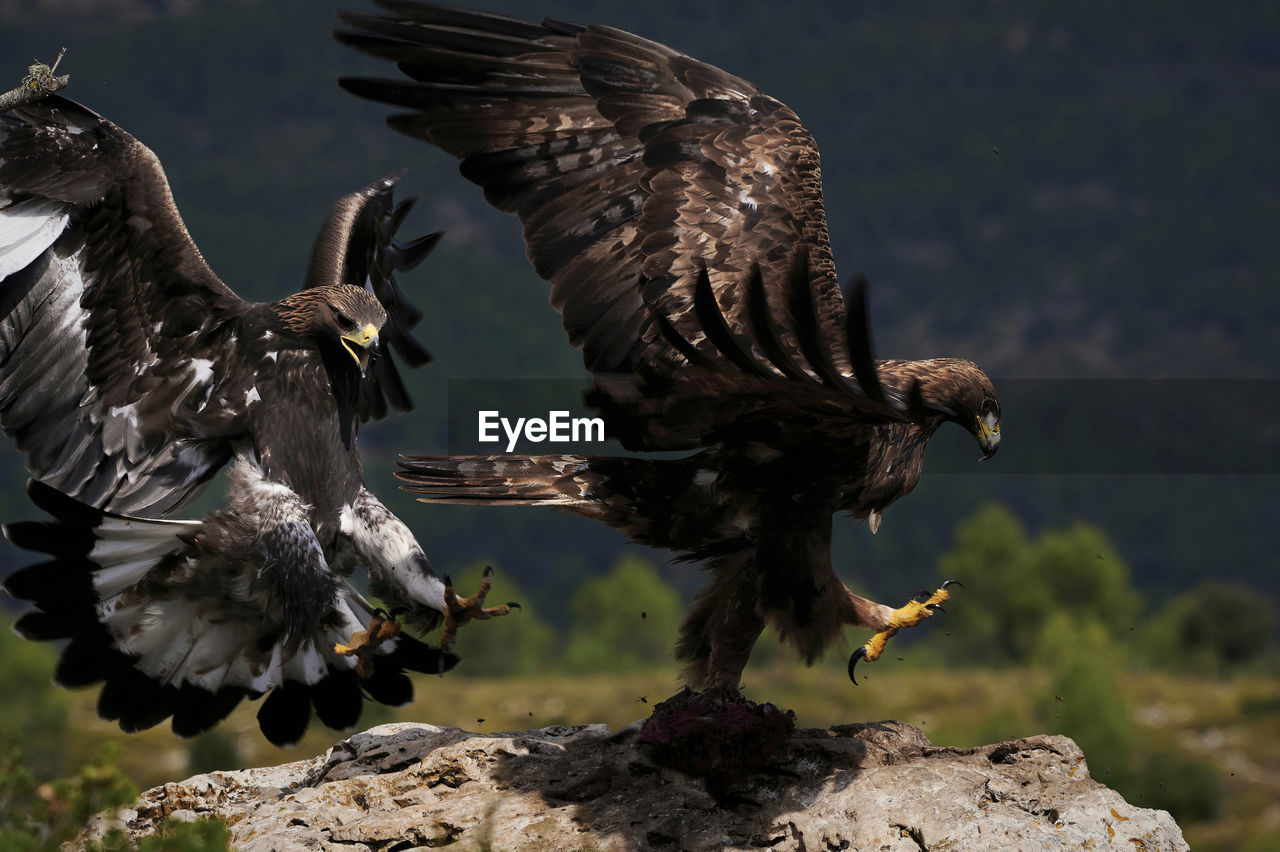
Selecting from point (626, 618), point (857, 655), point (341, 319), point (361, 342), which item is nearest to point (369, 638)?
A: point (361, 342)

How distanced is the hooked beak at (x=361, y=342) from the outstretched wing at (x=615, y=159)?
97 cm

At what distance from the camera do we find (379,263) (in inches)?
330

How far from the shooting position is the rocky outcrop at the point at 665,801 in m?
5.53

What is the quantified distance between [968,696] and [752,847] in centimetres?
6684

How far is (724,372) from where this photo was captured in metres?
5.53

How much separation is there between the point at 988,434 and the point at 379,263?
410cm

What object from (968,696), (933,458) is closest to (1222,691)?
(968,696)

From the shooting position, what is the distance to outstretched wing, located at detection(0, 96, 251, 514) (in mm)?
6395

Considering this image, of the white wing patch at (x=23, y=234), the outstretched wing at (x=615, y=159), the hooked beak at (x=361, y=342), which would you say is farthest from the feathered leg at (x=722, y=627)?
the white wing patch at (x=23, y=234)

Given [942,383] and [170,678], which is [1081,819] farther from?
[170,678]

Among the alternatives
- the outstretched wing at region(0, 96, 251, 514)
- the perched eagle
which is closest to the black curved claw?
the perched eagle

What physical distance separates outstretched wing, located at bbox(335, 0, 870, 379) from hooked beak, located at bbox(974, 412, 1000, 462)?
848mm

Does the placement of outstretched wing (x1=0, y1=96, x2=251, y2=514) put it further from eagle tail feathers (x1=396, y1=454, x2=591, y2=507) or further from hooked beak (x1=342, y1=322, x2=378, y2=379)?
eagle tail feathers (x1=396, y1=454, x2=591, y2=507)

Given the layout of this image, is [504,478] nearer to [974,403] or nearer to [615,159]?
[615,159]
